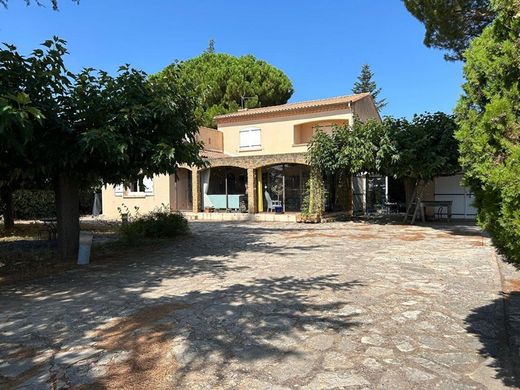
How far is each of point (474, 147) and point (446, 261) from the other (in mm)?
5252

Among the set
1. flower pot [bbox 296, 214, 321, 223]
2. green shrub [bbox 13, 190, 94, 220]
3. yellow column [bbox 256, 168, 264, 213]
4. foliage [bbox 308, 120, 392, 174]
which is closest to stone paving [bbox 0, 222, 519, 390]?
foliage [bbox 308, 120, 392, 174]

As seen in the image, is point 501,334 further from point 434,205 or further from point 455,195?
point 455,195

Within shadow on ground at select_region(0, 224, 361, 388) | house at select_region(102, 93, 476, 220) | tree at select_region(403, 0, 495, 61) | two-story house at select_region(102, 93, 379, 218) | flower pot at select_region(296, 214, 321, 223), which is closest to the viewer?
shadow on ground at select_region(0, 224, 361, 388)

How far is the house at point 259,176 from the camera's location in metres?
20.3

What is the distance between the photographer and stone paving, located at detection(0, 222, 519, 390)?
337 centimetres

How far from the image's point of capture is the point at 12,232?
14.5 metres

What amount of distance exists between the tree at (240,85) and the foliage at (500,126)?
27260 mm

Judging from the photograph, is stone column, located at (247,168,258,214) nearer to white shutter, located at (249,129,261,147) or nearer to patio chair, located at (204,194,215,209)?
patio chair, located at (204,194,215,209)

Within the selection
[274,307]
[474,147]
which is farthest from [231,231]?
[474,147]

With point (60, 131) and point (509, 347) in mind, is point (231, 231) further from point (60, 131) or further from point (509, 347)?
point (509, 347)

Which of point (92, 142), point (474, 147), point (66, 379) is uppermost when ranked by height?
point (92, 142)

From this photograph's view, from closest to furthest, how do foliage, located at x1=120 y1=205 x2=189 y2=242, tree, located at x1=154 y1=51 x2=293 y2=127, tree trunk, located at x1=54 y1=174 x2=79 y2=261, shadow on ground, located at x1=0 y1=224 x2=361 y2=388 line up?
shadow on ground, located at x1=0 y1=224 x2=361 y2=388 < tree trunk, located at x1=54 y1=174 x2=79 y2=261 < foliage, located at x1=120 y1=205 x2=189 y2=242 < tree, located at x1=154 y1=51 x2=293 y2=127

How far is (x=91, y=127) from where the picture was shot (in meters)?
8.05

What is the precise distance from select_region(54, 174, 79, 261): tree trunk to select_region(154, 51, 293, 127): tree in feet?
70.9
